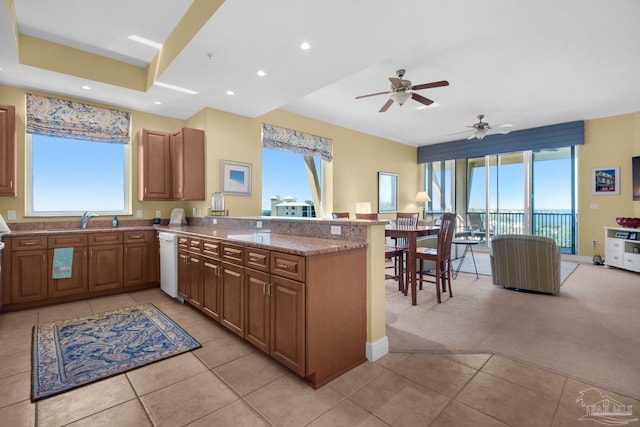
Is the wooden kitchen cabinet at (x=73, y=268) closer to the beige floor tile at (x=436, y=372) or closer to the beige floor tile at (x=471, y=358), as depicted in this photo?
the beige floor tile at (x=436, y=372)

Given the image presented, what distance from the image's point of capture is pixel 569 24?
296cm

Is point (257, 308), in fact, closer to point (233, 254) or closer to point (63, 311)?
point (233, 254)

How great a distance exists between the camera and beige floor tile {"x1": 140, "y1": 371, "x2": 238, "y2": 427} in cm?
167

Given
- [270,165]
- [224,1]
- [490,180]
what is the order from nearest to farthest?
[224,1]
[270,165]
[490,180]

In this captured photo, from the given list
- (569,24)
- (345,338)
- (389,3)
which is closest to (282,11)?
(389,3)

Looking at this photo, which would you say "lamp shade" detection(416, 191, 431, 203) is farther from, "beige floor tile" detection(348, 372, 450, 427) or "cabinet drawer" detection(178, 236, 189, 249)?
"beige floor tile" detection(348, 372, 450, 427)

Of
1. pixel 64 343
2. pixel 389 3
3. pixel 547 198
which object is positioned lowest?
pixel 64 343

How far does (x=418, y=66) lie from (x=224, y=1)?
2.50m

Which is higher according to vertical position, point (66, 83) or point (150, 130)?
point (66, 83)

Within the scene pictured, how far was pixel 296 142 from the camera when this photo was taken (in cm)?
548

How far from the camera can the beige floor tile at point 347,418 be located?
1599 millimetres

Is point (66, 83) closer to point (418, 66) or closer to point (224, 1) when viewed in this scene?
point (224, 1)

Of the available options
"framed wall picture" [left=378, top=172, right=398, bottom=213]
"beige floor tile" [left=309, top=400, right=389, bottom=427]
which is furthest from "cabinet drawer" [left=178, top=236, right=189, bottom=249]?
"framed wall picture" [left=378, top=172, right=398, bottom=213]

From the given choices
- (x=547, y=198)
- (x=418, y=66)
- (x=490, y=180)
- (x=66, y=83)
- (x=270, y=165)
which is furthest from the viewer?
(x=490, y=180)
